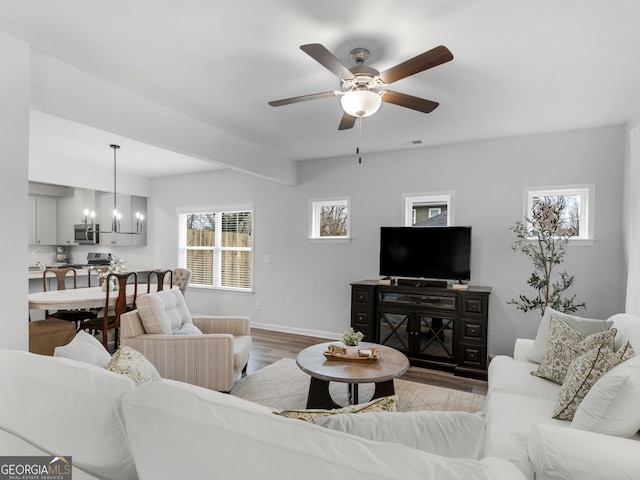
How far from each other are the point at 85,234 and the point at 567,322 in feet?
24.5

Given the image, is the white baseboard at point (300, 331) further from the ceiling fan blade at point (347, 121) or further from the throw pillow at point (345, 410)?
the throw pillow at point (345, 410)

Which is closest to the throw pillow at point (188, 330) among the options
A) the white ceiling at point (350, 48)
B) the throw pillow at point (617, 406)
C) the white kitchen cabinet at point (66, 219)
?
the white ceiling at point (350, 48)

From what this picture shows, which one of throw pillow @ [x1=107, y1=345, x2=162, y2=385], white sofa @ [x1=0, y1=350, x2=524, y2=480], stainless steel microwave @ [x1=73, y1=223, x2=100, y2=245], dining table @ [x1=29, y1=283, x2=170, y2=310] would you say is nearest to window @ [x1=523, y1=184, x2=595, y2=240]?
white sofa @ [x1=0, y1=350, x2=524, y2=480]

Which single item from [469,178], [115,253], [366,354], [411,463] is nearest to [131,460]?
[411,463]

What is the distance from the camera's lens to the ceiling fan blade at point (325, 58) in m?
1.84

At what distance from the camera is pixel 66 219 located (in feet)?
22.9

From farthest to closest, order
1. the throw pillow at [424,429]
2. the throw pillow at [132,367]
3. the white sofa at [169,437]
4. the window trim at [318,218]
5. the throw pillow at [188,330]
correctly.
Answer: the window trim at [318,218] → the throw pillow at [188,330] → the throw pillow at [132,367] → the throw pillow at [424,429] → the white sofa at [169,437]

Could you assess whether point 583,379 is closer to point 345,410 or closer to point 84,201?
point 345,410

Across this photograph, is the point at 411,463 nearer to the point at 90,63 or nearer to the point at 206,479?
the point at 206,479

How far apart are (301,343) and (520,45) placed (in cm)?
414

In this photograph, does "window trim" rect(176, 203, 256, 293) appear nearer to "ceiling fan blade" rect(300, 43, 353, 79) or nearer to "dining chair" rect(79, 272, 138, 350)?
"dining chair" rect(79, 272, 138, 350)

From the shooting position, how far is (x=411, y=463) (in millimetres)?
792

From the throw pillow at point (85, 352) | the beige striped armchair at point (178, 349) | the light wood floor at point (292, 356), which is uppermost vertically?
the throw pillow at point (85, 352)

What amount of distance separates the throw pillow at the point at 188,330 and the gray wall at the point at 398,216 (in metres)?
2.20
